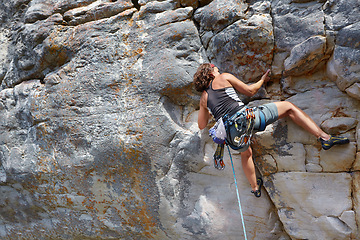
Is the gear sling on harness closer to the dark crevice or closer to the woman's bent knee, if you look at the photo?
the woman's bent knee

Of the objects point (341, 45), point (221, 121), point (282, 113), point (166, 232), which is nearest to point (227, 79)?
point (221, 121)

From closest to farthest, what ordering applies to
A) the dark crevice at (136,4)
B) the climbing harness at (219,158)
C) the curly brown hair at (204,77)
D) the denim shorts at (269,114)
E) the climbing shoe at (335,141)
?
the climbing shoe at (335,141) < the denim shorts at (269,114) < the curly brown hair at (204,77) < the climbing harness at (219,158) < the dark crevice at (136,4)

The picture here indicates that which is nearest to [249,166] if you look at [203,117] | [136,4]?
[203,117]

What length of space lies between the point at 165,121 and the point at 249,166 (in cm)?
112

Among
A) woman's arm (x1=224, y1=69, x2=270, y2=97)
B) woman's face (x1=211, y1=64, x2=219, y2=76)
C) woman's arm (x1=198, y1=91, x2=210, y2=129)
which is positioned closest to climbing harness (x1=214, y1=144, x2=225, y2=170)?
woman's arm (x1=198, y1=91, x2=210, y2=129)

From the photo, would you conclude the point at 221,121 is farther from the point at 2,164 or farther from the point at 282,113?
the point at 2,164

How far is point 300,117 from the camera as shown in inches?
120

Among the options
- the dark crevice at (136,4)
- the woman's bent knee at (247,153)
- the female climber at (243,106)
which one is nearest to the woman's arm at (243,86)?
the female climber at (243,106)

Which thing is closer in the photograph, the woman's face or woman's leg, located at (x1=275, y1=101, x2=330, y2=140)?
woman's leg, located at (x1=275, y1=101, x2=330, y2=140)

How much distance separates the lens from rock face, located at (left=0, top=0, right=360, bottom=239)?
3113 mm

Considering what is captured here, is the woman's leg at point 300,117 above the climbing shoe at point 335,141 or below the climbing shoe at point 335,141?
above

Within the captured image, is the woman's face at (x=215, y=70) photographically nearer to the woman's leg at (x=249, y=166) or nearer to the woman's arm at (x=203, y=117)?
the woman's arm at (x=203, y=117)

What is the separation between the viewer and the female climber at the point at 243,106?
3.03 meters

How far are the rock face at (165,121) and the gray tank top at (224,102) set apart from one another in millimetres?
413
